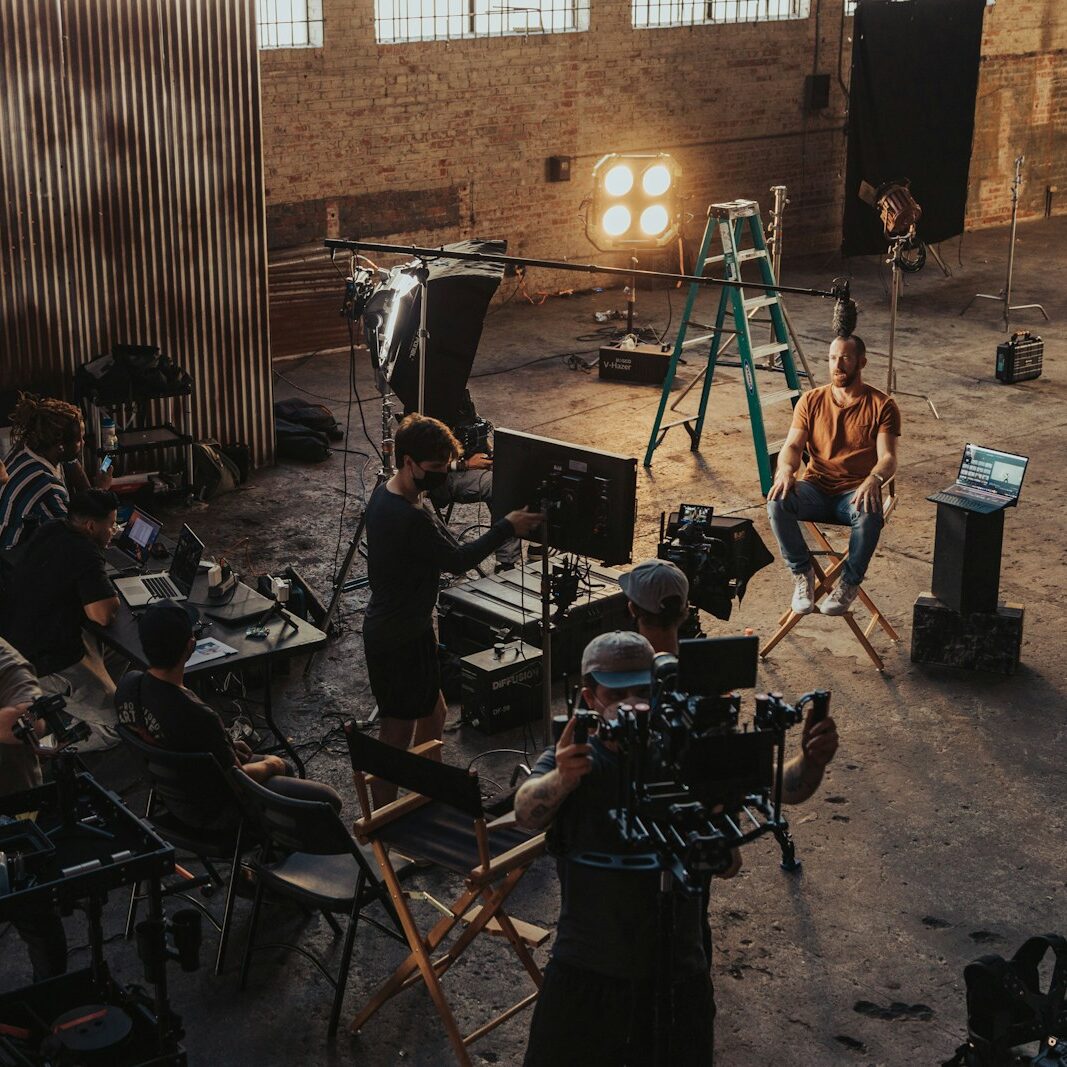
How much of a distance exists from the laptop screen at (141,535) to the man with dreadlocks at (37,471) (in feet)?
1.12

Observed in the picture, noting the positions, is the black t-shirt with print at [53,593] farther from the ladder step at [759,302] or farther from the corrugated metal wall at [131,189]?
the ladder step at [759,302]

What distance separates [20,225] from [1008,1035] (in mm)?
7501

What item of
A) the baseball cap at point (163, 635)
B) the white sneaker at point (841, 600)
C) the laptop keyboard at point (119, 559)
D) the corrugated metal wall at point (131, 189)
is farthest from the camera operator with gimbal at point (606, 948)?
the corrugated metal wall at point (131, 189)

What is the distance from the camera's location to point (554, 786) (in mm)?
3725

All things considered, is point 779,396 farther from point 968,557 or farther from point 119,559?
point 119,559

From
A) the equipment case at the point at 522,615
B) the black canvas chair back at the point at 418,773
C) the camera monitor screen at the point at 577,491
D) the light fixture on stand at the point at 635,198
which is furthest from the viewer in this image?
the light fixture on stand at the point at 635,198

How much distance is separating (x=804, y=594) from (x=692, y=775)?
4.23 m

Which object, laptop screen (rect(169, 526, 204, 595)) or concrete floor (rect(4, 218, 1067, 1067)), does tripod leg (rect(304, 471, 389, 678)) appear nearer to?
concrete floor (rect(4, 218, 1067, 1067))

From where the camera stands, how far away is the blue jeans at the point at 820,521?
25.0 feet

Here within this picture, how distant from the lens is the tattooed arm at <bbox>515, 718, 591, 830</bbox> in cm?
363

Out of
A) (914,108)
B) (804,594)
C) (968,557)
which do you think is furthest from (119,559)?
(914,108)

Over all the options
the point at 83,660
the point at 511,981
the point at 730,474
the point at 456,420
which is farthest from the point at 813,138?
the point at 511,981

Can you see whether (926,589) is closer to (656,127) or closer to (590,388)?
(590,388)

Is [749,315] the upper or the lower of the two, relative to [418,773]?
upper
